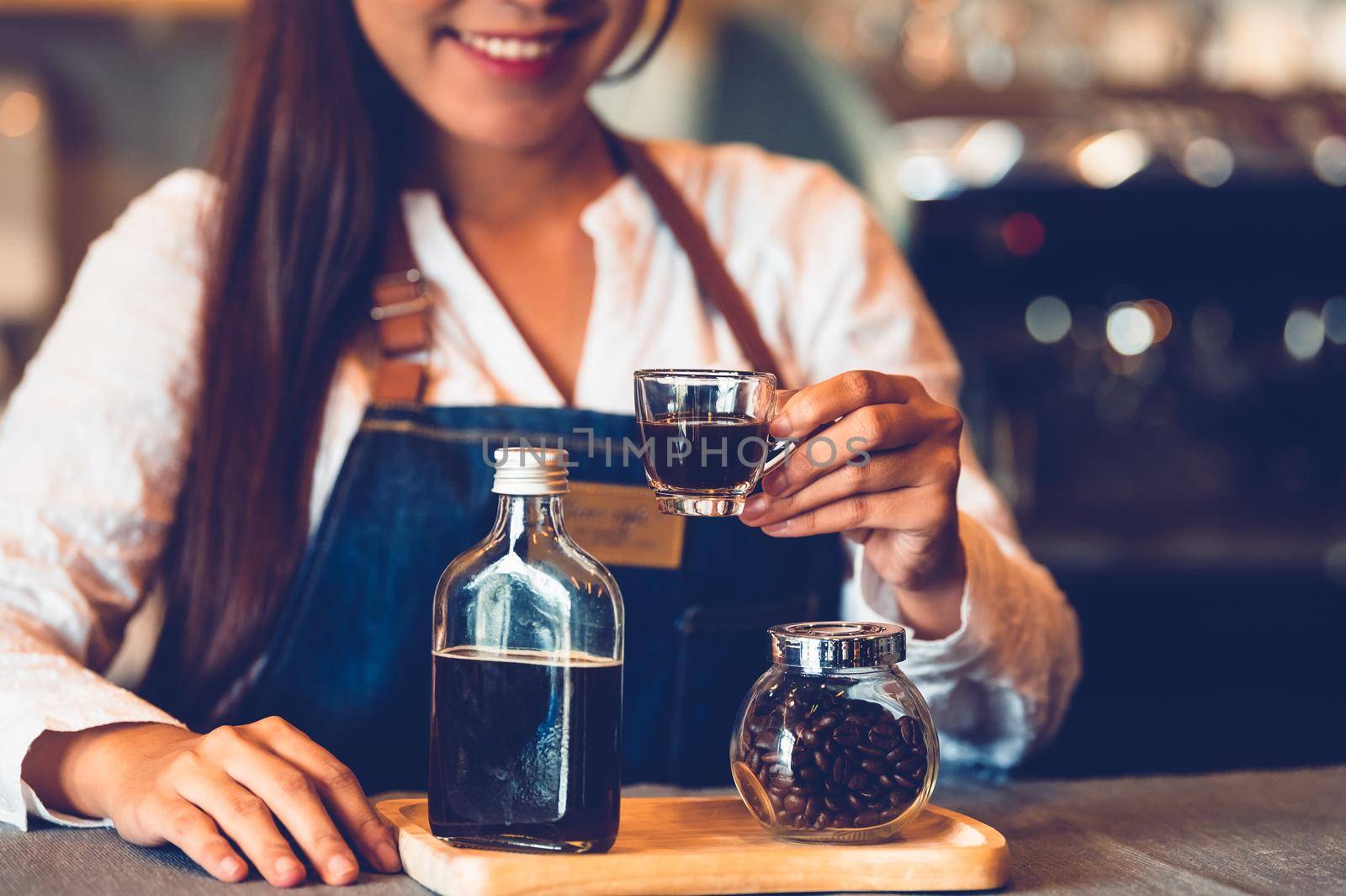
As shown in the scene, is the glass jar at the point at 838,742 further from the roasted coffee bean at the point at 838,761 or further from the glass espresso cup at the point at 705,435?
the glass espresso cup at the point at 705,435

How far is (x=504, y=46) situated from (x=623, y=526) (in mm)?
458

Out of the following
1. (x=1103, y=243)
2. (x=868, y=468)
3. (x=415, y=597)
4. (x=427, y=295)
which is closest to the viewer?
(x=868, y=468)

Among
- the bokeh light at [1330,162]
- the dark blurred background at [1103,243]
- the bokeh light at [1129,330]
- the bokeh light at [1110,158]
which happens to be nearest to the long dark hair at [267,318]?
the dark blurred background at [1103,243]

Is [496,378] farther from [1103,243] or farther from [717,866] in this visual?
[1103,243]

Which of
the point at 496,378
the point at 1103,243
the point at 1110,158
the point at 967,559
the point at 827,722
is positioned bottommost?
the point at 827,722

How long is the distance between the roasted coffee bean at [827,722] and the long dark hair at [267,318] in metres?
0.61

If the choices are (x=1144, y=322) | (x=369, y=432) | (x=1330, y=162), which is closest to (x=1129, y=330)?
(x=1144, y=322)

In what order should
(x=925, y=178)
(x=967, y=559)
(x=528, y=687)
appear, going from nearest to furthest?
(x=528, y=687) → (x=967, y=559) → (x=925, y=178)

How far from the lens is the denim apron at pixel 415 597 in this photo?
1399 mm

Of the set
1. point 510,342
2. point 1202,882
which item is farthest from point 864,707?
point 510,342

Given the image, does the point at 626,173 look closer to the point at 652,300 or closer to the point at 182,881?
the point at 652,300

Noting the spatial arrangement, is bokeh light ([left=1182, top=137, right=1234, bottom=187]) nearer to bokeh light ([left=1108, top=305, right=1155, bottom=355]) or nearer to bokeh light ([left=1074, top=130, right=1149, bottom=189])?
bokeh light ([left=1074, top=130, right=1149, bottom=189])

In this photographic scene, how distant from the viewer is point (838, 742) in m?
0.99

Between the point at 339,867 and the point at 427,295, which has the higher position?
the point at 427,295
